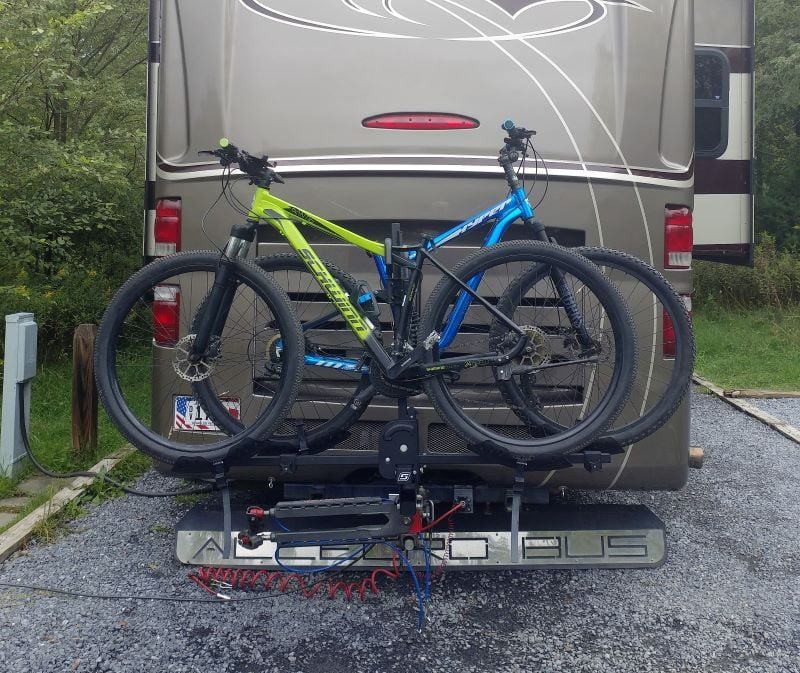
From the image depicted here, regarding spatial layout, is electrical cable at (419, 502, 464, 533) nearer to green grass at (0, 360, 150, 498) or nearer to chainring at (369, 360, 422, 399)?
chainring at (369, 360, 422, 399)

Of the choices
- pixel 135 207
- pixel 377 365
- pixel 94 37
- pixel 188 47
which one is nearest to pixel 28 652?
pixel 377 365

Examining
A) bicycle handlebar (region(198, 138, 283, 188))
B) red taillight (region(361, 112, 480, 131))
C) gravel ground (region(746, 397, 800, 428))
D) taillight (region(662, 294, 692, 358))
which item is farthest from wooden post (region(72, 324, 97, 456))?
gravel ground (region(746, 397, 800, 428))

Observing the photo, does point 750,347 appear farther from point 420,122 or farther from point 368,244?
point 368,244

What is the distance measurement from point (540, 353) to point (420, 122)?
1134 mm

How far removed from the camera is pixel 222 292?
3.14 metres

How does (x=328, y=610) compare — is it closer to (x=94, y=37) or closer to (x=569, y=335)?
(x=569, y=335)

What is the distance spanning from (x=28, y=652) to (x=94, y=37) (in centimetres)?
849

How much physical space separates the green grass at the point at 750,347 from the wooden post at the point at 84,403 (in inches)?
264

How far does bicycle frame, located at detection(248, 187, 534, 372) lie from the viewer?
305 centimetres

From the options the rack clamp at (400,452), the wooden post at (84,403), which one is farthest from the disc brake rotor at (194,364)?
the wooden post at (84,403)

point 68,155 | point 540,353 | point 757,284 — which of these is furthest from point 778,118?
point 540,353

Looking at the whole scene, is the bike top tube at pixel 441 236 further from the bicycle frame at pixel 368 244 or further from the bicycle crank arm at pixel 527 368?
the bicycle crank arm at pixel 527 368

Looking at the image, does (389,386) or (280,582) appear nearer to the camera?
(389,386)

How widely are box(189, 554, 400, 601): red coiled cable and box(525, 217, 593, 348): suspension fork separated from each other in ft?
4.18
